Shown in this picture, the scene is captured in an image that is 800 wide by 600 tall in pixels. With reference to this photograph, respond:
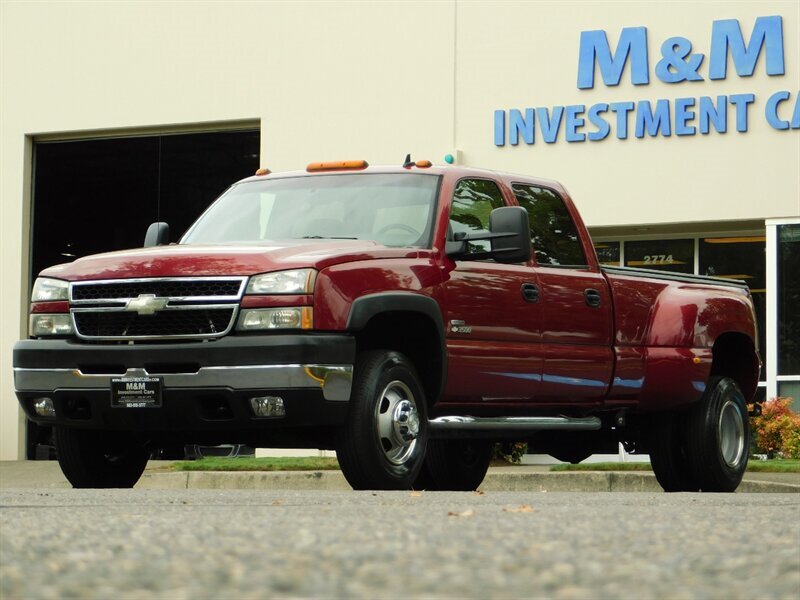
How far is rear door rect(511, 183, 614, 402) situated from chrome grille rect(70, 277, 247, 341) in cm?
233

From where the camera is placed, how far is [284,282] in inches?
311

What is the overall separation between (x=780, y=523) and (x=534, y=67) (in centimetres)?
1528

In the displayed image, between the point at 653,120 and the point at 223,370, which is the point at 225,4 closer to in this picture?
the point at 653,120

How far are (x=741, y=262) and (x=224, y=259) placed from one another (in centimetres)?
1244

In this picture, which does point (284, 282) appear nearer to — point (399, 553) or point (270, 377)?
point (270, 377)

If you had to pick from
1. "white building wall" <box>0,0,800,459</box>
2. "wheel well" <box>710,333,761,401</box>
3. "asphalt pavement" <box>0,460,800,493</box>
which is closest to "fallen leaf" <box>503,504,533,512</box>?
"wheel well" <box>710,333,761,401</box>

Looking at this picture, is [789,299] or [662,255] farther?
[662,255]

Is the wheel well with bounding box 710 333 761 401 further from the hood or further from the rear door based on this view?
the hood

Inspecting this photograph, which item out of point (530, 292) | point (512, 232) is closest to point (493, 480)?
point (530, 292)

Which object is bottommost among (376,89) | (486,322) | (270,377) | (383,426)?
(383,426)

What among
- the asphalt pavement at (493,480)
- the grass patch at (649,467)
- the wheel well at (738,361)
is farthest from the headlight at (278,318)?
the grass patch at (649,467)

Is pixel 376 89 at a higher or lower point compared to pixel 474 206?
higher

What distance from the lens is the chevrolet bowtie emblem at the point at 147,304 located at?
8117 mm

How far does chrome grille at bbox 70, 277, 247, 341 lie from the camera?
316 inches
